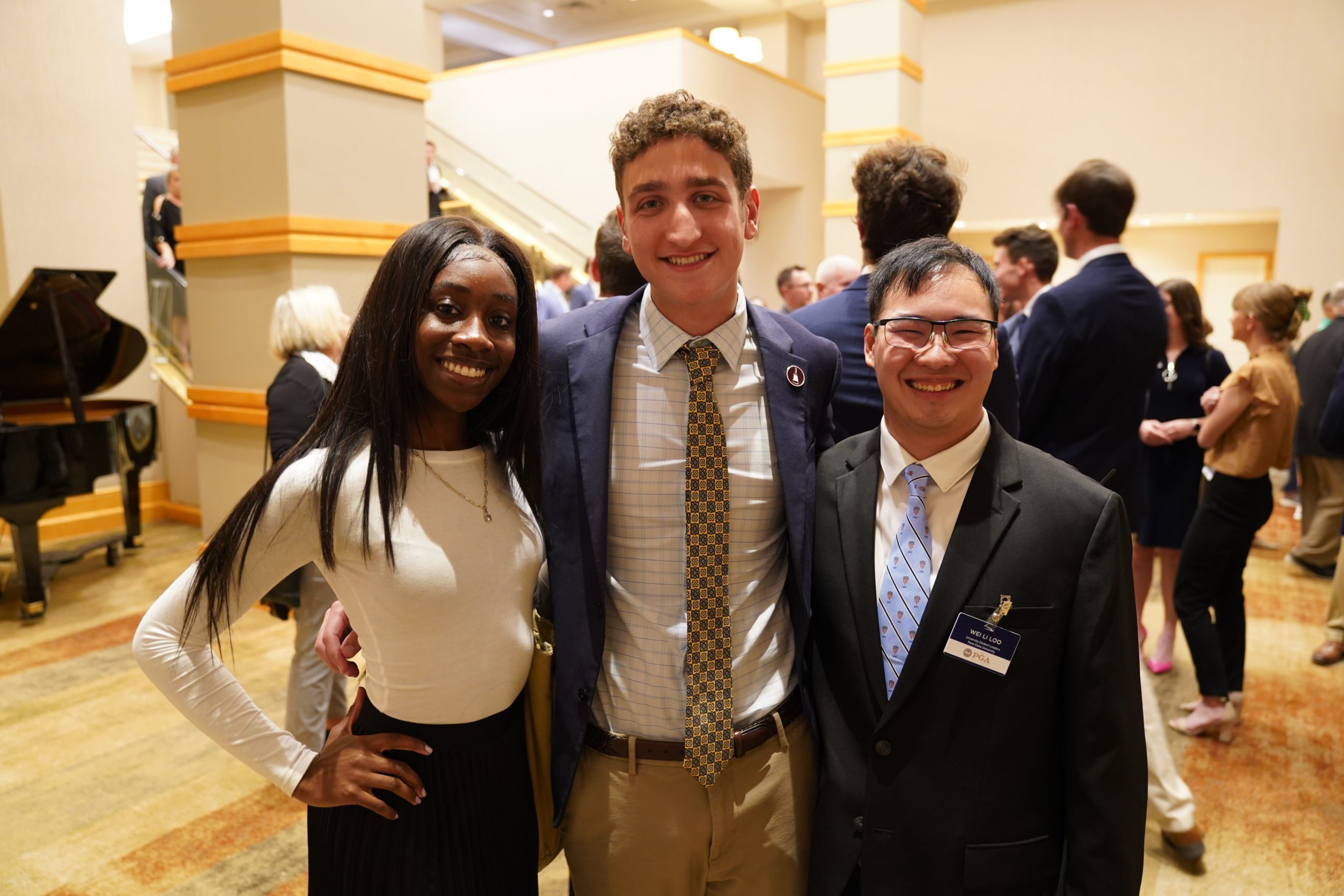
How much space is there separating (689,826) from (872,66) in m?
7.92

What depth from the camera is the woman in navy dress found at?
171 inches

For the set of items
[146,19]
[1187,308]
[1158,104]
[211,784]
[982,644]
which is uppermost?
[146,19]

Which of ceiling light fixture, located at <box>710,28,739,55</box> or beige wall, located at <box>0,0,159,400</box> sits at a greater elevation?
ceiling light fixture, located at <box>710,28,739,55</box>

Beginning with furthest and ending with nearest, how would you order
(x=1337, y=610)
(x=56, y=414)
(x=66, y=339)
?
(x=56, y=414) → (x=66, y=339) → (x=1337, y=610)

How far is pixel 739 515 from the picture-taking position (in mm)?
1568

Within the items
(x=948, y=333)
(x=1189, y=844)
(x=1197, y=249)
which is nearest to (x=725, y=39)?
(x=1197, y=249)

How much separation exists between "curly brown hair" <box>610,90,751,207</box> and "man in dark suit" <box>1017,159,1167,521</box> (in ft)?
6.14

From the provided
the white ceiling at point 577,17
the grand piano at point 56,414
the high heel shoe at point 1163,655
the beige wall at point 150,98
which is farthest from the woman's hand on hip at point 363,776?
the beige wall at point 150,98

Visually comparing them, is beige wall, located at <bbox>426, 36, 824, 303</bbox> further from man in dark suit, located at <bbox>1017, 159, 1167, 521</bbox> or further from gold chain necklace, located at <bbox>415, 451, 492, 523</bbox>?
gold chain necklace, located at <bbox>415, 451, 492, 523</bbox>

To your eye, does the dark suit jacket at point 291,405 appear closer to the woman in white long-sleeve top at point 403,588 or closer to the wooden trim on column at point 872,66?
the woman in white long-sleeve top at point 403,588

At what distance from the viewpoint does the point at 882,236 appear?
215 centimetres

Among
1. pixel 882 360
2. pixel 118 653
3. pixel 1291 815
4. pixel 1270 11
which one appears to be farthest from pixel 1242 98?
pixel 118 653

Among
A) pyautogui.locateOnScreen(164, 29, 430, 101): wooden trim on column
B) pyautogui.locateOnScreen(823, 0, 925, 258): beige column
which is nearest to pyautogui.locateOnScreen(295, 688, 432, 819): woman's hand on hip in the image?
pyautogui.locateOnScreen(164, 29, 430, 101): wooden trim on column

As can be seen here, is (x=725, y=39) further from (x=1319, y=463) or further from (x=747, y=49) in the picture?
(x=1319, y=463)
